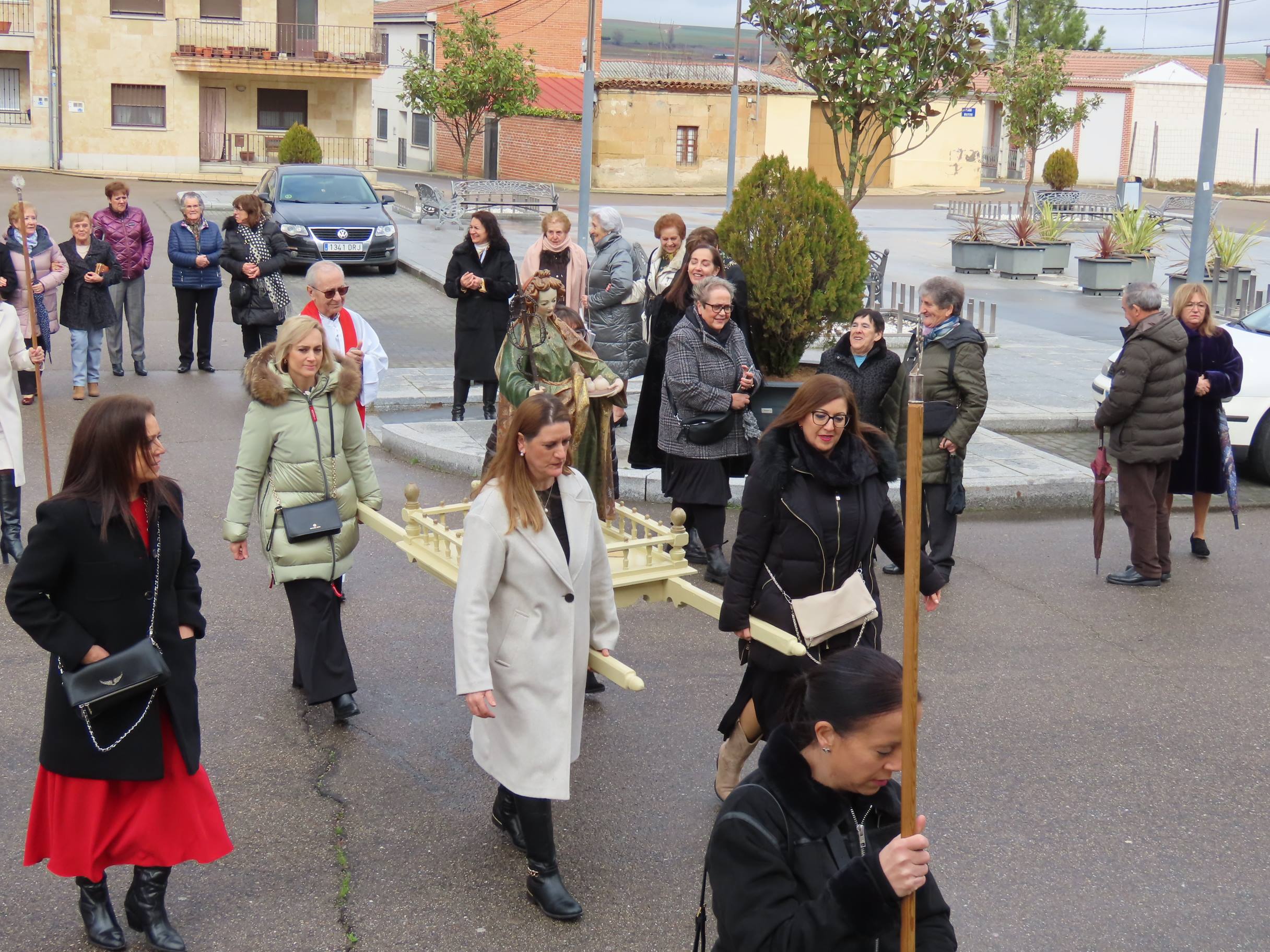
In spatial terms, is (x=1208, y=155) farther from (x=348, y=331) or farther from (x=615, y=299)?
(x=348, y=331)

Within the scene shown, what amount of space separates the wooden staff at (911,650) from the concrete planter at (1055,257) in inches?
966

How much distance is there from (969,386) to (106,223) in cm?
870

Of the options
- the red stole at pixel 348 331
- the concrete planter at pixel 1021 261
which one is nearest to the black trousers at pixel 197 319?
the red stole at pixel 348 331

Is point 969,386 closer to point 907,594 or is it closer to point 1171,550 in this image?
point 1171,550

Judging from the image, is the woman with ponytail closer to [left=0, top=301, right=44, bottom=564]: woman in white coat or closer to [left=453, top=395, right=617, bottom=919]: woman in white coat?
[left=453, top=395, right=617, bottom=919]: woman in white coat

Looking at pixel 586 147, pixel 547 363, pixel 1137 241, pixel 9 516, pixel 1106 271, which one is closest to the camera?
pixel 547 363

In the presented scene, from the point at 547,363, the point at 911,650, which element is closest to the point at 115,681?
the point at 911,650

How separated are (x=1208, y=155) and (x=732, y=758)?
11.0m

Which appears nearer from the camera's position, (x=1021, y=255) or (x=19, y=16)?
(x=1021, y=255)

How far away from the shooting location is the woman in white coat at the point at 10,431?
7559mm

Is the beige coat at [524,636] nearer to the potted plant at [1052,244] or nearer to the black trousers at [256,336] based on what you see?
the black trousers at [256,336]

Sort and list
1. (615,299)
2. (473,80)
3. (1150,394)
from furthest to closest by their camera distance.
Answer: (473,80) → (615,299) → (1150,394)

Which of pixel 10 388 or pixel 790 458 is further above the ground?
pixel 790 458

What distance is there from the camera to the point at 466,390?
11.9 meters
